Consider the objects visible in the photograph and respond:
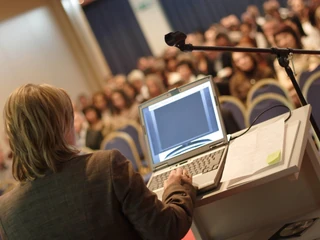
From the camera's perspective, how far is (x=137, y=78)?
659 centimetres

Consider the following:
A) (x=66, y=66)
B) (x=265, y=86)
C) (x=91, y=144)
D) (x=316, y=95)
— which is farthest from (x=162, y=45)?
(x=316, y=95)

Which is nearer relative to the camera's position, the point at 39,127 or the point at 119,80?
the point at 39,127

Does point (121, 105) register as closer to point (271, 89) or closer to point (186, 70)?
point (186, 70)

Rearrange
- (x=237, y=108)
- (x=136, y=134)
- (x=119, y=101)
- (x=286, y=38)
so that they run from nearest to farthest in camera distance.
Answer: (x=237, y=108), (x=286, y=38), (x=136, y=134), (x=119, y=101)

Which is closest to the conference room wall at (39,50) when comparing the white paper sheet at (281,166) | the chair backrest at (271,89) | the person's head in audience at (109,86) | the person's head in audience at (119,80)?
the person's head in audience at (109,86)

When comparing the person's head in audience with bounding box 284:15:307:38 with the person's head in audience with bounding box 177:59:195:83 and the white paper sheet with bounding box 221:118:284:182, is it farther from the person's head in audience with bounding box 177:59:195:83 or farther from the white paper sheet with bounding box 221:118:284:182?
the white paper sheet with bounding box 221:118:284:182

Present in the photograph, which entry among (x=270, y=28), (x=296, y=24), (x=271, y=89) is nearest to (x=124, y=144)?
(x=271, y=89)

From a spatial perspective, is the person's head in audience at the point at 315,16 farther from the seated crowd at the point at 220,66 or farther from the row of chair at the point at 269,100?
the row of chair at the point at 269,100

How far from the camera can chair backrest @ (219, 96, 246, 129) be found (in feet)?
12.6

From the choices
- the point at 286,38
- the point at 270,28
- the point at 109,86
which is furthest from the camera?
the point at 109,86

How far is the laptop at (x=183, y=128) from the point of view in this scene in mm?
1683

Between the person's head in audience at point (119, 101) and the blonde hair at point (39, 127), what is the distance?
4.87m

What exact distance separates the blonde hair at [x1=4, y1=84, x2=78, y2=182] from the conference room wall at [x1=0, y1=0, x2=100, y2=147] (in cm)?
534

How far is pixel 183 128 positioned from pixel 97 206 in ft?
1.92
